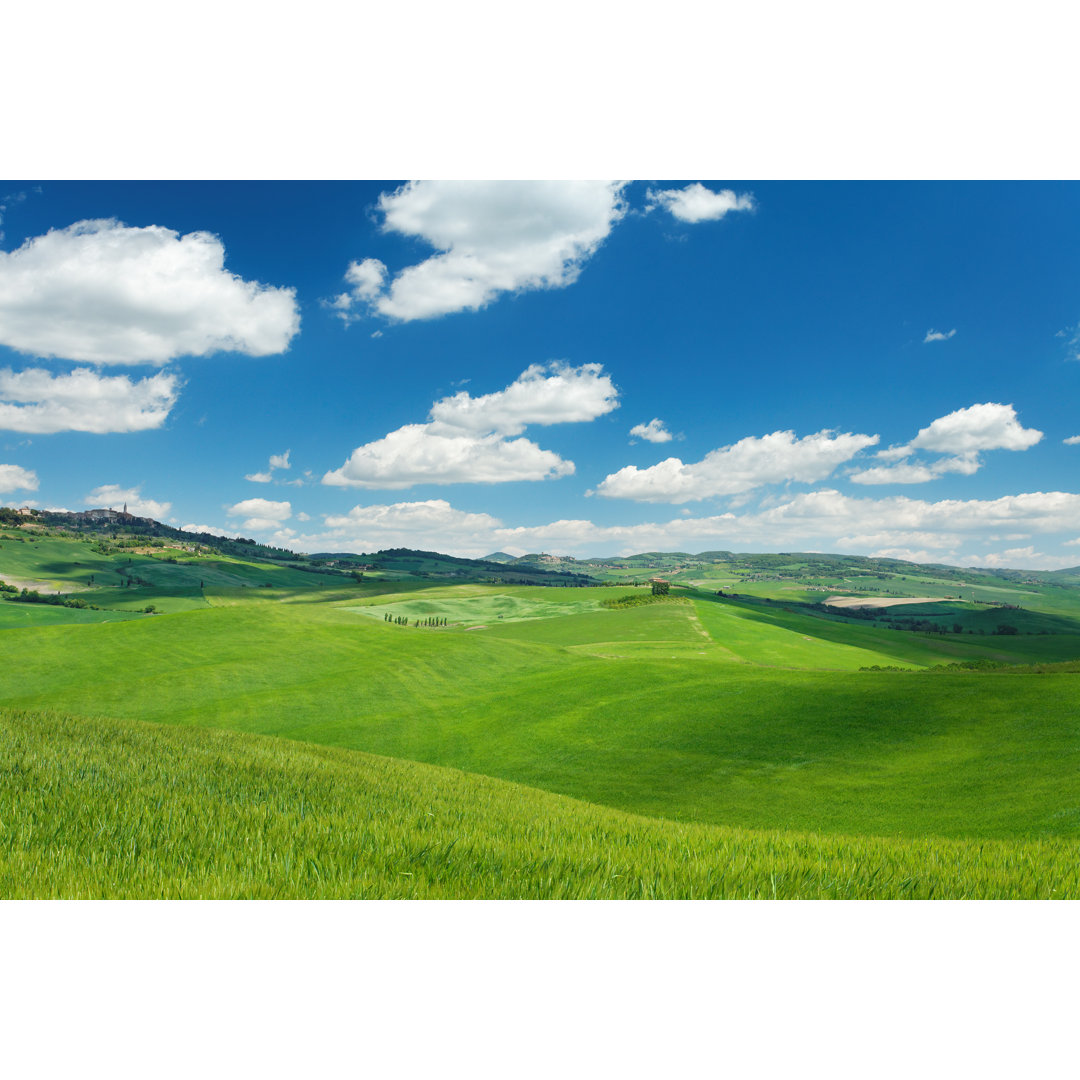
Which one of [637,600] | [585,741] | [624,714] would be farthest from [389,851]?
[637,600]

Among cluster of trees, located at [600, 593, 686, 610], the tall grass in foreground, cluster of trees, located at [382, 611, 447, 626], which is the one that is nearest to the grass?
the tall grass in foreground

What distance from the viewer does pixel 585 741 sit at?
92.3 feet

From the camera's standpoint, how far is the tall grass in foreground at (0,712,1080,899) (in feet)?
13.9

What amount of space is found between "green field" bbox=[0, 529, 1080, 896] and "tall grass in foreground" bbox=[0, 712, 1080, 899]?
Answer: 4 cm

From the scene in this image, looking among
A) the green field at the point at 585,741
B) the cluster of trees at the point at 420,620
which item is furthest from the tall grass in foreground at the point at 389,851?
the cluster of trees at the point at 420,620

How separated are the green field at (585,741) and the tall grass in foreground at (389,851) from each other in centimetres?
4

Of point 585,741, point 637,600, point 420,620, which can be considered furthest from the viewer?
point 637,600

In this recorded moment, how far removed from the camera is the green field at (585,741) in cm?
502

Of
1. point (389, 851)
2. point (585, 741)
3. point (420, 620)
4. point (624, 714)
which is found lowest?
point (420, 620)

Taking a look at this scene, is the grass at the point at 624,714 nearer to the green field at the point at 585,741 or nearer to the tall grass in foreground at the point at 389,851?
the green field at the point at 585,741

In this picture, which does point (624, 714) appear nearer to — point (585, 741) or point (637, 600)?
point (585, 741)

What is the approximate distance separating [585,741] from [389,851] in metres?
24.6

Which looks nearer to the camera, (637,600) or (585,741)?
(585,741)

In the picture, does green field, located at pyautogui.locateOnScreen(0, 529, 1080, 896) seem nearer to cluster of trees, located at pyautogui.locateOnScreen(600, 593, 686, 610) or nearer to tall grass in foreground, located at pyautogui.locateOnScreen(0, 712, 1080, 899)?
tall grass in foreground, located at pyautogui.locateOnScreen(0, 712, 1080, 899)
